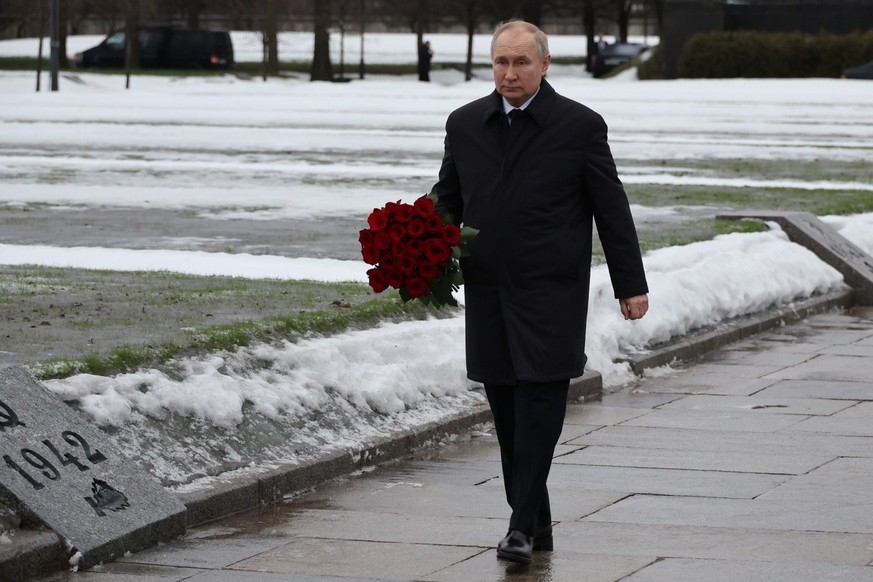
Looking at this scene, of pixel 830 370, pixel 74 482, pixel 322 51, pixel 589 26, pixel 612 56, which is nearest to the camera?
pixel 74 482

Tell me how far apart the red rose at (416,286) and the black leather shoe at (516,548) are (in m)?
0.85

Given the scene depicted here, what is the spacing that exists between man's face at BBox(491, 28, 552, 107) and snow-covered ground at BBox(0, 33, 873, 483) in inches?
78.9

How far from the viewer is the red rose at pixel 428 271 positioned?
18.8ft

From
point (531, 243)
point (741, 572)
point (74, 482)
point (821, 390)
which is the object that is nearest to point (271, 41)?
point (821, 390)

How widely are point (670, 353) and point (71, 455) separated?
5165mm

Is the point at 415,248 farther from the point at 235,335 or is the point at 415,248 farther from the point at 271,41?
the point at 271,41

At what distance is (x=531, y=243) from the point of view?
5.77m

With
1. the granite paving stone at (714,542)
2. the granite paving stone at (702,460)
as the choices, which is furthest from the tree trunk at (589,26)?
the granite paving stone at (714,542)

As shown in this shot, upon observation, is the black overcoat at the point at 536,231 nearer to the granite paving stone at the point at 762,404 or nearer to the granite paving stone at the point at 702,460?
the granite paving stone at the point at 702,460

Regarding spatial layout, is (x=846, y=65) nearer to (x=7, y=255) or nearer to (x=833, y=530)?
(x=7, y=255)

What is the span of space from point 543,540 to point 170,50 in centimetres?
6093

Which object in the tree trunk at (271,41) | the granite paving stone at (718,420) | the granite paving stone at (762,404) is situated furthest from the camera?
the tree trunk at (271,41)

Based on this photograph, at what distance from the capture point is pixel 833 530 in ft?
20.4

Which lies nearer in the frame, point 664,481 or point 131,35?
point 664,481
